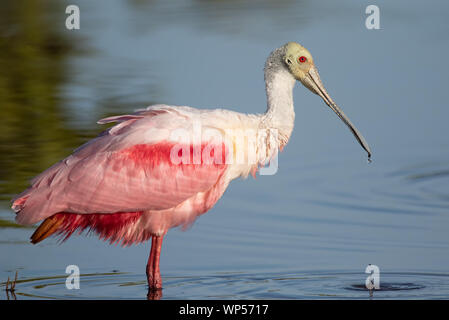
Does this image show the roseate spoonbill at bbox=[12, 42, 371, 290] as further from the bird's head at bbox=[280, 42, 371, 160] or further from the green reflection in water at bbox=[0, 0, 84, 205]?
A: the green reflection in water at bbox=[0, 0, 84, 205]

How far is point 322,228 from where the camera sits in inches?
414

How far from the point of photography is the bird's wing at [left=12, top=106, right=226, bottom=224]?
9.06 meters

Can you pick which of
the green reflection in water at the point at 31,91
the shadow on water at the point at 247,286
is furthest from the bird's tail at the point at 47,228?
the green reflection in water at the point at 31,91

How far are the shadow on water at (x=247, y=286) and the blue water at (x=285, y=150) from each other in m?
0.02

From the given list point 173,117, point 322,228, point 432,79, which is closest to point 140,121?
point 173,117

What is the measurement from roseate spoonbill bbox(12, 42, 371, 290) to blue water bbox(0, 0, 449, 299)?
45 cm

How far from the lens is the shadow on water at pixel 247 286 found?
8820mm

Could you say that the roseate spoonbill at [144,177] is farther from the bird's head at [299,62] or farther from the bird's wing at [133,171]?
the bird's head at [299,62]

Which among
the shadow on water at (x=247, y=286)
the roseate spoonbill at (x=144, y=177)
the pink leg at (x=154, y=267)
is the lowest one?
the shadow on water at (x=247, y=286)

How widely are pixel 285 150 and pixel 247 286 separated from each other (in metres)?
3.84

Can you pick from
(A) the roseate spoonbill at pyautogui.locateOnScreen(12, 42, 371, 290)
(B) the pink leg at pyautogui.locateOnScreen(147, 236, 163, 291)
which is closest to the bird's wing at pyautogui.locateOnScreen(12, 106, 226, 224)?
(A) the roseate spoonbill at pyautogui.locateOnScreen(12, 42, 371, 290)

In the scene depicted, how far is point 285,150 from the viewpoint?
12766 millimetres
